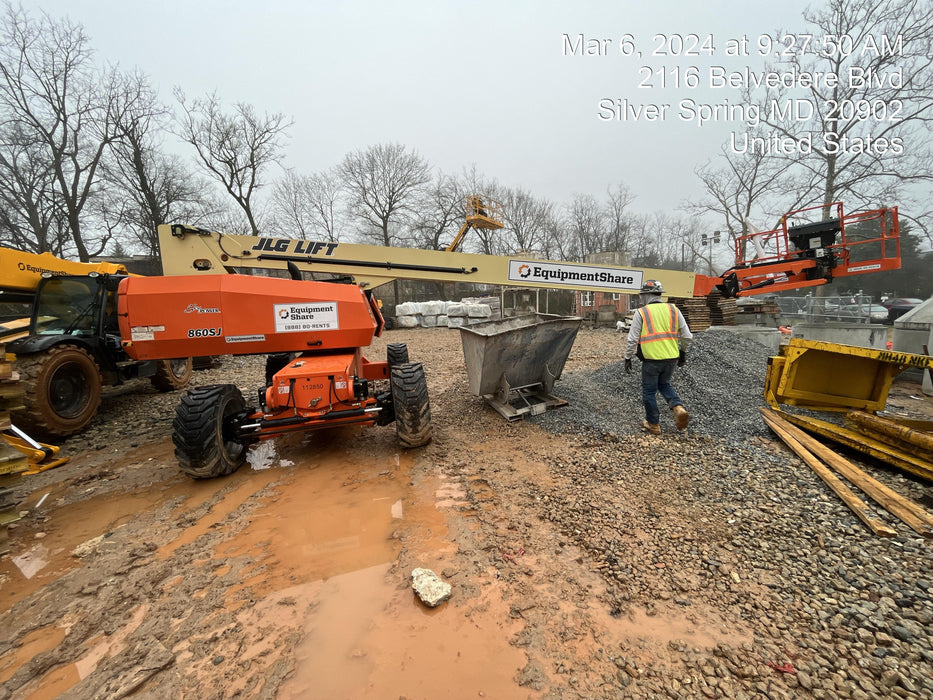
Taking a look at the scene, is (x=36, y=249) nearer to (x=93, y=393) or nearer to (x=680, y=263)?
(x=93, y=393)

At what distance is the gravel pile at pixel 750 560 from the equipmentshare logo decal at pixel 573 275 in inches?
88.2

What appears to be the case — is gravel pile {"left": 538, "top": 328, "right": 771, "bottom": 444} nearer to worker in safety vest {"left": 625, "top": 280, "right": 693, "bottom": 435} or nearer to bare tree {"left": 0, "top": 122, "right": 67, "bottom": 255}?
worker in safety vest {"left": 625, "top": 280, "right": 693, "bottom": 435}

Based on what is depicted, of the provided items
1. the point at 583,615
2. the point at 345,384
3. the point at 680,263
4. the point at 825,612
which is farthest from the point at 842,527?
the point at 680,263

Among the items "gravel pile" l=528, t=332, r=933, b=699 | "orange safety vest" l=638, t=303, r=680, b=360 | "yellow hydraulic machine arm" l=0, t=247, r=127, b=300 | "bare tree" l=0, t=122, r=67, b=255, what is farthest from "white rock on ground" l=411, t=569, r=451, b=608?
"bare tree" l=0, t=122, r=67, b=255

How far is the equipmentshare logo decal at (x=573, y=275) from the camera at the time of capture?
5.23 meters

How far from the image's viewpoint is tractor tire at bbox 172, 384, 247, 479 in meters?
3.65

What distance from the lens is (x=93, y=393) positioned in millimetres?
5504

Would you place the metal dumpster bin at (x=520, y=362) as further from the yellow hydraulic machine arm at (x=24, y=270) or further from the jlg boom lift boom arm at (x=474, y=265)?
the yellow hydraulic machine arm at (x=24, y=270)

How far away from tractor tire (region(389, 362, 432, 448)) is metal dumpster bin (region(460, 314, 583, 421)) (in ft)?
3.90

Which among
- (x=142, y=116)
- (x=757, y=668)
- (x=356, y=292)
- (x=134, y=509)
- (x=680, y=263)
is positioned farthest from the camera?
(x=680, y=263)

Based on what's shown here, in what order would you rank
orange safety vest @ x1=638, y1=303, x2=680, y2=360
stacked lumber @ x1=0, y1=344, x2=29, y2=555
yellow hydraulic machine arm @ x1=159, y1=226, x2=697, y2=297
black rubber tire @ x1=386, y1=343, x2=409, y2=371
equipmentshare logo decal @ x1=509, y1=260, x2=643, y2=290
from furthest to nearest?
black rubber tire @ x1=386, y1=343, x2=409, y2=371 < equipmentshare logo decal @ x1=509, y1=260, x2=643, y2=290 < orange safety vest @ x1=638, y1=303, x2=680, y2=360 < yellow hydraulic machine arm @ x1=159, y1=226, x2=697, y2=297 < stacked lumber @ x1=0, y1=344, x2=29, y2=555

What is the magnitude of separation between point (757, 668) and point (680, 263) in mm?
50938

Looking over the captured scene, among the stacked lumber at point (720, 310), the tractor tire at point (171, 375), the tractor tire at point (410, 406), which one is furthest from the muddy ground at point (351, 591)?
the stacked lumber at point (720, 310)

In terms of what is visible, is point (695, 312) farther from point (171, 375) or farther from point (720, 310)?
point (171, 375)
